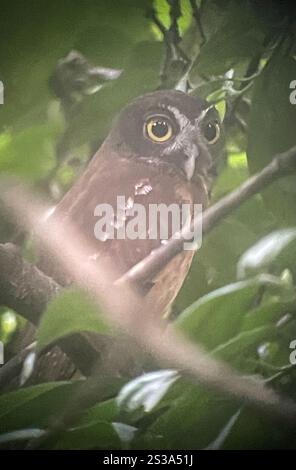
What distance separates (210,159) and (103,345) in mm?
316

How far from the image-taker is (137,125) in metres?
1.00

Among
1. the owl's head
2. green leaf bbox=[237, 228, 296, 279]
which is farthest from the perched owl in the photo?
green leaf bbox=[237, 228, 296, 279]

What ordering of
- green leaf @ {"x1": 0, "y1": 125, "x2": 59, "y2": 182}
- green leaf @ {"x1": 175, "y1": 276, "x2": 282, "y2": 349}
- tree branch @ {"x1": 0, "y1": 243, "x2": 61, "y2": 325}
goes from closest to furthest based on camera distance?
green leaf @ {"x1": 175, "y1": 276, "x2": 282, "y2": 349} → green leaf @ {"x1": 0, "y1": 125, "x2": 59, "y2": 182} → tree branch @ {"x1": 0, "y1": 243, "x2": 61, "y2": 325}

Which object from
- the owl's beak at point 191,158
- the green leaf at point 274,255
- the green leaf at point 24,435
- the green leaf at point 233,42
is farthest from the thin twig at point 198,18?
the green leaf at point 24,435

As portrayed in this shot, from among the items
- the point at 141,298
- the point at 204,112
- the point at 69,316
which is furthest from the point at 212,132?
the point at 69,316

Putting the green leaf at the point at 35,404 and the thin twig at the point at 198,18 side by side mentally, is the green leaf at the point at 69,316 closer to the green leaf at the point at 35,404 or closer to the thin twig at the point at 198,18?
the green leaf at the point at 35,404

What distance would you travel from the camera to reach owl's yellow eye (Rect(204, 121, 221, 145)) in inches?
39.4

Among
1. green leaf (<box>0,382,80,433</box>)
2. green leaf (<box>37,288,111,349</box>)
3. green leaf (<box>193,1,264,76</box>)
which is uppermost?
green leaf (<box>193,1,264,76</box>)

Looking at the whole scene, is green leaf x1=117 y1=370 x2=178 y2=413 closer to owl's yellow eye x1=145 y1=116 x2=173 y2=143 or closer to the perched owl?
the perched owl

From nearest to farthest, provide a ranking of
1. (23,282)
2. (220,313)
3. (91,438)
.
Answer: (220,313) < (91,438) < (23,282)

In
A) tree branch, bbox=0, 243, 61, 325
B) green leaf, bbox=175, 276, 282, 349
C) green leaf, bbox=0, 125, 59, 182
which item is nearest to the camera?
green leaf, bbox=175, 276, 282, 349

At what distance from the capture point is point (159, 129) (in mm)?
1012

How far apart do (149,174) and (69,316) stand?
340 mm

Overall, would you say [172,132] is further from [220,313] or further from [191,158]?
[220,313]
